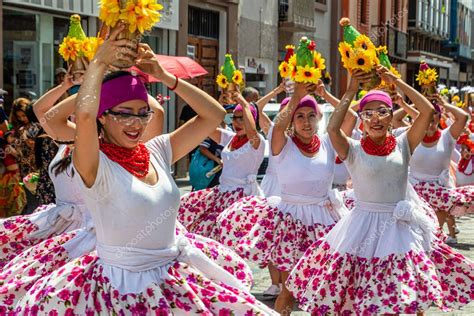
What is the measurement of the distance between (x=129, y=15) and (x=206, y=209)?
5.28 m

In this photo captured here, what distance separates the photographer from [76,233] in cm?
529

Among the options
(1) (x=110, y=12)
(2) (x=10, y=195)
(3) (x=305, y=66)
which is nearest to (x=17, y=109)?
(2) (x=10, y=195)

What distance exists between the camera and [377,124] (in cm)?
627

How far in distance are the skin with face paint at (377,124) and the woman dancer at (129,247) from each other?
2.34 metres

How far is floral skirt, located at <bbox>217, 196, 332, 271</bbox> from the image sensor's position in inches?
286

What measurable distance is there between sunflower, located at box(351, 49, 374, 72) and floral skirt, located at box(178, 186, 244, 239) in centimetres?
306

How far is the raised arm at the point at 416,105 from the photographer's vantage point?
20.3 ft

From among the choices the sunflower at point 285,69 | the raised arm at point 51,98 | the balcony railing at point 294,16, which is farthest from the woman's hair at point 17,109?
the balcony railing at point 294,16

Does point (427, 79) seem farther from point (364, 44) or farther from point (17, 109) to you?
point (17, 109)

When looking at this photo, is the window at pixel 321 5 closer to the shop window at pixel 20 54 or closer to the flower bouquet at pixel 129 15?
the shop window at pixel 20 54

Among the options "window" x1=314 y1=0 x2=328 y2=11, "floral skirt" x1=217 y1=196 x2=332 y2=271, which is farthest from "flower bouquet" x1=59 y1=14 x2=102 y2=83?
"window" x1=314 y1=0 x2=328 y2=11

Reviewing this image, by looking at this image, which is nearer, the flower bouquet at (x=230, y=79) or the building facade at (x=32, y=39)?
the flower bouquet at (x=230, y=79)

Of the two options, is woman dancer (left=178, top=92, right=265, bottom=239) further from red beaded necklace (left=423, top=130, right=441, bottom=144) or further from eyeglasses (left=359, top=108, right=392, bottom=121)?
red beaded necklace (left=423, top=130, right=441, bottom=144)

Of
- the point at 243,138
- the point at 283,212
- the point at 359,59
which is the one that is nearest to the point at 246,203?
the point at 283,212
